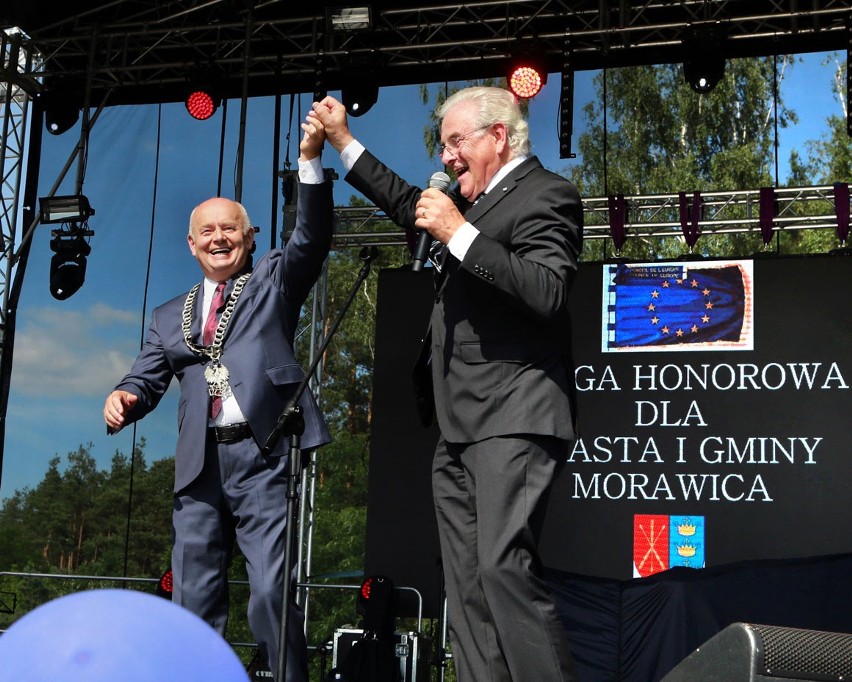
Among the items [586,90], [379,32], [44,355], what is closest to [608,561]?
[379,32]

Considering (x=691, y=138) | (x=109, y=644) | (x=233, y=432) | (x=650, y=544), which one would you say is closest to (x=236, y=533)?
(x=233, y=432)

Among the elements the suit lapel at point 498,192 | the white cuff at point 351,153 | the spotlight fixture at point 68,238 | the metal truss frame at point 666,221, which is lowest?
the suit lapel at point 498,192

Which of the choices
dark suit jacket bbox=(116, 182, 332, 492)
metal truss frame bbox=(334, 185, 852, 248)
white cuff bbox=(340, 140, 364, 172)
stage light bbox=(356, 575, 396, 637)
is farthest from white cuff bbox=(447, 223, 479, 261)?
metal truss frame bbox=(334, 185, 852, 248)

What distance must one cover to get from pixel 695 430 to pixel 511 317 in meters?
4.61

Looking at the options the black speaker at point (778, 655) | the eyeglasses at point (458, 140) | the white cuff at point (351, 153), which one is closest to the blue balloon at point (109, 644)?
the black speaker at point (778, 655)

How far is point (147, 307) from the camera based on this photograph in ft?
32.0

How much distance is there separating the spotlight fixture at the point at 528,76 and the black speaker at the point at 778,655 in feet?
18.9

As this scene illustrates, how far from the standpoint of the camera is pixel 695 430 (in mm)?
6777

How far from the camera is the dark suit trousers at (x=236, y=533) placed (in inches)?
109

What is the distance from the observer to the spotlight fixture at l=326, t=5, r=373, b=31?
677 cm

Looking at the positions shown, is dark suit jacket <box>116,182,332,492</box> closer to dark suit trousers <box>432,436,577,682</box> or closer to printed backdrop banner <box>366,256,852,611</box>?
dark suit trousers <box>432,436,577,682</box>

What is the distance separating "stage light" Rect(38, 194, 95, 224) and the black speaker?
6.20 m

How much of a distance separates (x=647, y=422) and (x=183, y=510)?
4432 millimetres

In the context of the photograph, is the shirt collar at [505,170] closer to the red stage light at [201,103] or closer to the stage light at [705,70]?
the stage light at [705,70]
